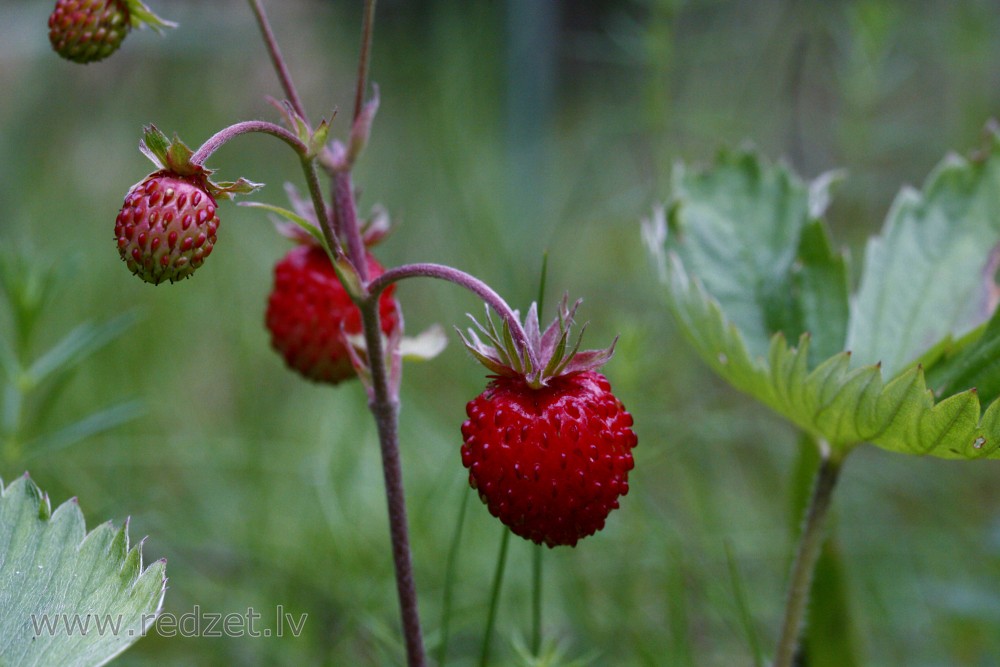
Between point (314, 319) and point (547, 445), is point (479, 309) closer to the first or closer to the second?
point (314, 319)

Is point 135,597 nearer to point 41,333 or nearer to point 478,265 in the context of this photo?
point 478,265

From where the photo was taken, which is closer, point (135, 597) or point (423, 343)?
point (135, 597)

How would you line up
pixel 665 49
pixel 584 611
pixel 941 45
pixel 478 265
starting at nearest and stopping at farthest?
pixel 584 611 < pixel 665 49 < pixel 478 265 < pixel 941 45

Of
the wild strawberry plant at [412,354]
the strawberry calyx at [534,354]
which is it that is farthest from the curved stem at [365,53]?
the strawberry calyx at [534,354]

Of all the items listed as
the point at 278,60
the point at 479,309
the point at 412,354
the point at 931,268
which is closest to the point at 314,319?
the point at 412,354

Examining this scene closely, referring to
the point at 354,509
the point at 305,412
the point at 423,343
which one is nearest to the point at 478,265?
the point at 305,412

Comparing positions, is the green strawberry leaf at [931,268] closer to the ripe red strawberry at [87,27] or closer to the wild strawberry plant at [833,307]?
the wild strawberry plant at [833,307]

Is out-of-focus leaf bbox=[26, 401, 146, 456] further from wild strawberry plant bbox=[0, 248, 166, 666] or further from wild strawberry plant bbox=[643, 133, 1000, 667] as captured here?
wild strawberry plant bbox=[643, 133, 1000, 667]
